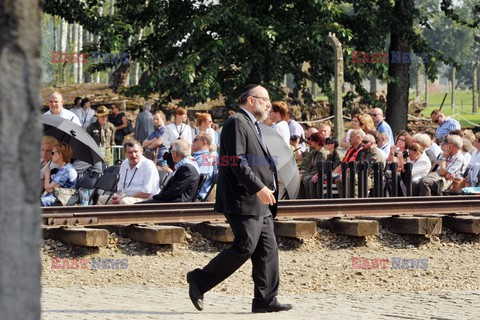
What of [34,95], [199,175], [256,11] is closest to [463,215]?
[199,175]

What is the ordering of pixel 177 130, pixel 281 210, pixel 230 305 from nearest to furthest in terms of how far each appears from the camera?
pixel 230 305, pixel 281 210, pixel 177 130

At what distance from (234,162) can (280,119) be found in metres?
7.23

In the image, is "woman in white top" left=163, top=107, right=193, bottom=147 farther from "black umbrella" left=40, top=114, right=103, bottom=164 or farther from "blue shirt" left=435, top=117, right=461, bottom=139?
"blue shirt" left=435, top=117, right=461, bottom=139

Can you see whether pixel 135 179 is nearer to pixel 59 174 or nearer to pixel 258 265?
pixel 59 174

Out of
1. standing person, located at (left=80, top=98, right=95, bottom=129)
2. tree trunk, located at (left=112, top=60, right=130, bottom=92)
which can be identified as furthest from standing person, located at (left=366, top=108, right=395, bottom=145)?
tree trunk, located at (left=112, top=60, right=130, bottom=92)

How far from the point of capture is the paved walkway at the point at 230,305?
7.82 m

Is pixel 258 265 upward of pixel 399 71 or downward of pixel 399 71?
downward

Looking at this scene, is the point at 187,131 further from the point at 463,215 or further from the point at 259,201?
the point at 259,201

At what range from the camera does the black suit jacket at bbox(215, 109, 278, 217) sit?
7.77m

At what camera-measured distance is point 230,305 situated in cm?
845

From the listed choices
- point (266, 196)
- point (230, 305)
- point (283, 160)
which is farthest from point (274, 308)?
point (283, 160)

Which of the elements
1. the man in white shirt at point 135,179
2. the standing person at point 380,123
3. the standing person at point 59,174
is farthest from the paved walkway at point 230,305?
the standing person at point 380,123

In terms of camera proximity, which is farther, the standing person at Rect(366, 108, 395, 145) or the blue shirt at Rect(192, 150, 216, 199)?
the standing person at Rect(366, 108, 395, 145)

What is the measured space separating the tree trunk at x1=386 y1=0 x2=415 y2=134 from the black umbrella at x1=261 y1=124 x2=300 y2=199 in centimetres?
1379
